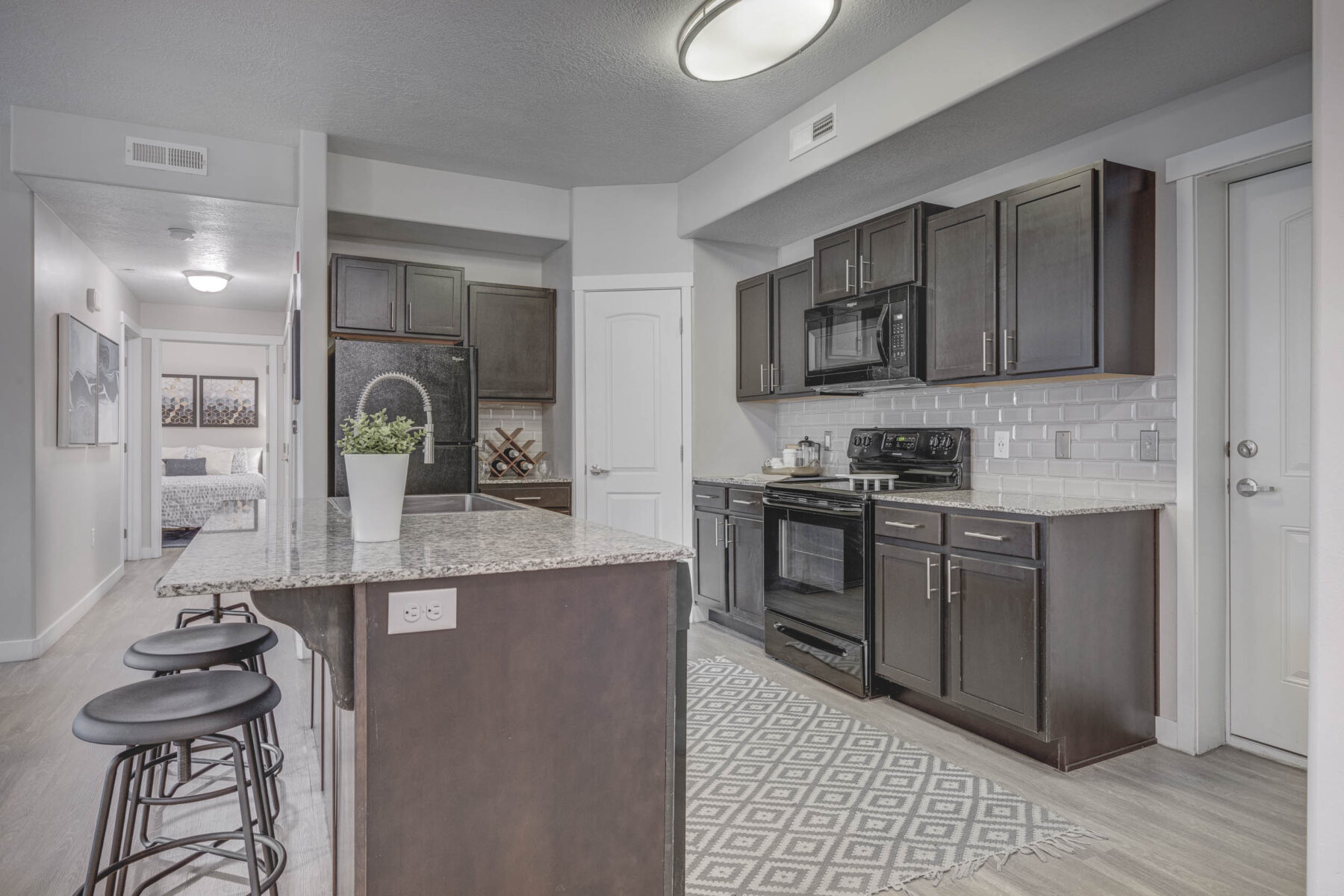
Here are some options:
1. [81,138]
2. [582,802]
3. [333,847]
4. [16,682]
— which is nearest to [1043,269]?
[582,802]

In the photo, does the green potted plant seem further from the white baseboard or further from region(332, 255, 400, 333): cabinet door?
the white baseboard

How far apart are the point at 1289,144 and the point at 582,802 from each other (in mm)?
2899

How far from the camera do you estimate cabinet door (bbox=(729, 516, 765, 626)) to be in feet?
13.3

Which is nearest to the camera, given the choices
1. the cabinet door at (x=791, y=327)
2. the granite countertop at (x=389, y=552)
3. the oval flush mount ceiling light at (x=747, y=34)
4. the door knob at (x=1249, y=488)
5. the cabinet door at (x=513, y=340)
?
the granite countertop at (x=389, y=552)

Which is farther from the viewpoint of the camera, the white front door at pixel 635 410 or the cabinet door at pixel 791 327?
the white front door at pixel 635 410

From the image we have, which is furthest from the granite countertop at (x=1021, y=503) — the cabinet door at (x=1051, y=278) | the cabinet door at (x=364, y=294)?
the cabinet door at (x=364, y=294)

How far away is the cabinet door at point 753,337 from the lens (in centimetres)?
461

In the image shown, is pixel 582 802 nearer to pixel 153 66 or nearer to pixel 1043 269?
pixel 1043 269

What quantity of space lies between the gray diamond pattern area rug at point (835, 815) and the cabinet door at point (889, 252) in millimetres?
1982

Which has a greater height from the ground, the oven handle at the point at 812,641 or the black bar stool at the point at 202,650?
the black bar stool at the point at 202,650

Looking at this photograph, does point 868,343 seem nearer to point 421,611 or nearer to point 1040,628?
point 1040,628

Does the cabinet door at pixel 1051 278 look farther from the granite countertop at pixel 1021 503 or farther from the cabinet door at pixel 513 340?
the cabinet door at pixel 513 340

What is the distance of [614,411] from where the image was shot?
4738 millimetres

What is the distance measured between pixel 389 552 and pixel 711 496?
305 cm
